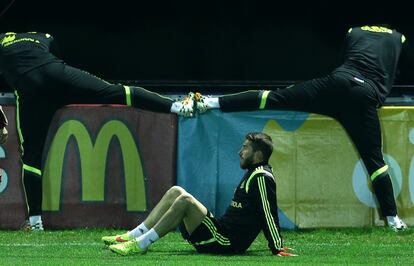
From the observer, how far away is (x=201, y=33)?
51.6ft

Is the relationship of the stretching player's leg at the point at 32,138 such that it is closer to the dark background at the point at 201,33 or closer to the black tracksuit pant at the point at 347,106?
the black tracksuit pant at the point at 347,106

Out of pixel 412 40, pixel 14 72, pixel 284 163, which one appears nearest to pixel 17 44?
pixel 14 72

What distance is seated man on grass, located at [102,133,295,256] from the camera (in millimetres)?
10422

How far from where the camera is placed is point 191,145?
13.1 meters

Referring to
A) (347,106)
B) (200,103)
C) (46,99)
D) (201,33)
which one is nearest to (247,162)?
(200,103)

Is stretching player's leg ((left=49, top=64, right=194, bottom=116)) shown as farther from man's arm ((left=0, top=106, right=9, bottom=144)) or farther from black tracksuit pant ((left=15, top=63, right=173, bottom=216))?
man's arm ((left=0, top=106, right=9, bottom=144))

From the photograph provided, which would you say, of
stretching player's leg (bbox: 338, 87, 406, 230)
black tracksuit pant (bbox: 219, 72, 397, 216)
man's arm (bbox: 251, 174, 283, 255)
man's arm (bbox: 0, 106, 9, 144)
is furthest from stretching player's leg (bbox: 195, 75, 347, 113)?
man's arm (bbox: 251, 174, 283, 255)

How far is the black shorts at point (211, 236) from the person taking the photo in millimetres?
10492

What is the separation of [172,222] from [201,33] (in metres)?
5.63

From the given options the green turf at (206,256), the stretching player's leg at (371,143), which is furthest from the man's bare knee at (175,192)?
the stretching player's leg at (371,143)

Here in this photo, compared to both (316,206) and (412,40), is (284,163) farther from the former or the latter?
(412,40)

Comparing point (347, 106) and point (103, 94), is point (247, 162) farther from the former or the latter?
point (103, 94)

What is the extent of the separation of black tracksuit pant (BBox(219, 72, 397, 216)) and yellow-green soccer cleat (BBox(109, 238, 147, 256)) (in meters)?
3.03

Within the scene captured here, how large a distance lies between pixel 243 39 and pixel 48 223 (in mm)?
3958
